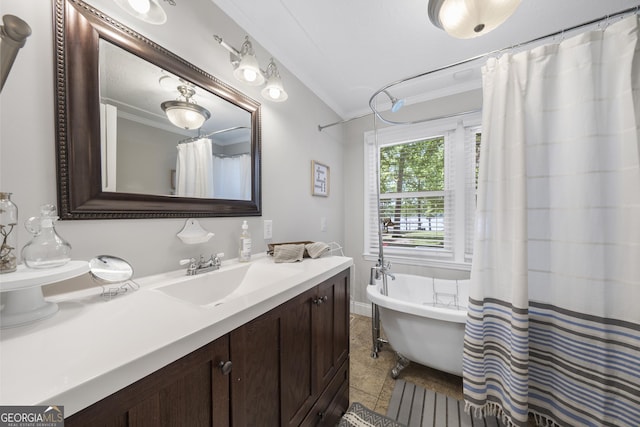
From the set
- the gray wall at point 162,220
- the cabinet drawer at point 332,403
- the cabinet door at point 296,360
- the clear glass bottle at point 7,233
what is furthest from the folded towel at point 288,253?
the clear glass bottle at point 7,233

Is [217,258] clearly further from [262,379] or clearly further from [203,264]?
[262,379]

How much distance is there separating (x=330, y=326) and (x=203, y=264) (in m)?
0.70

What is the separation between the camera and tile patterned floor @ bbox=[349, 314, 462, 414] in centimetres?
143

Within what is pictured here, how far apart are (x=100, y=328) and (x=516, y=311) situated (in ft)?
4.95

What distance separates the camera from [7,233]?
578 mm

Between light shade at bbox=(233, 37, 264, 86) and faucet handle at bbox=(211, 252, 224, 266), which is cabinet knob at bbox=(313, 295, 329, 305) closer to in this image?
faucet handle at bbox=(211, 252, 224, 266)

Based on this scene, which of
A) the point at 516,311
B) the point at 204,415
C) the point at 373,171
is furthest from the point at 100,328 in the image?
the point at 373,171

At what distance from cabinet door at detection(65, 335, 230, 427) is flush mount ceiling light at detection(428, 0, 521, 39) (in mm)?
1562

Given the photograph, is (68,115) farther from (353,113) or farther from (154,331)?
(353,113)

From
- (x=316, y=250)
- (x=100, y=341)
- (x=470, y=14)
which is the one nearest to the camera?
(x=100, y=341)

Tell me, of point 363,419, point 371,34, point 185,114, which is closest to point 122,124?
point 185,114

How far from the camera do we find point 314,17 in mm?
1365

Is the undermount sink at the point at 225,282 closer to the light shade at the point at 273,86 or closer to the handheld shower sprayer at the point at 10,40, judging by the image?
A: the handheld shower sprayer at the point at 10,40

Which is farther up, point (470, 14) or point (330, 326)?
point (470, 14)
